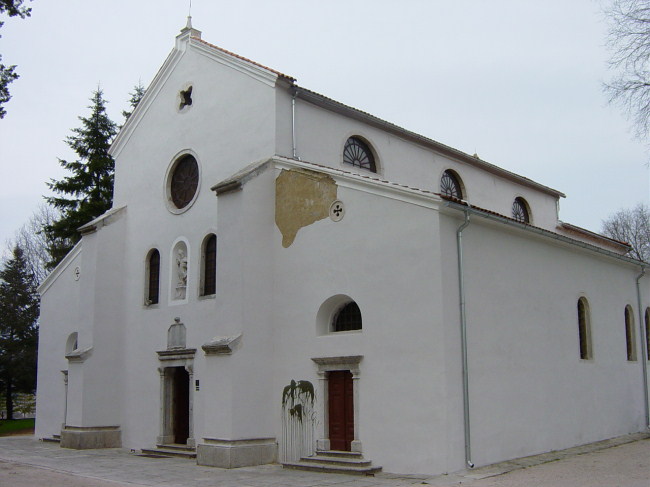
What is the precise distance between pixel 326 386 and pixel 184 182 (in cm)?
840

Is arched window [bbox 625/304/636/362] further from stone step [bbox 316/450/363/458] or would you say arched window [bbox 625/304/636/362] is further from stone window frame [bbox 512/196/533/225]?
stone step [bbox 316/450/363/458]

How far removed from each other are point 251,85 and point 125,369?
942 cm

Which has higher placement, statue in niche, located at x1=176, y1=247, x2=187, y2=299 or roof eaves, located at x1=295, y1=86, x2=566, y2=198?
roof eaves, located at x1=295, y1=86, x2=566, y2=198

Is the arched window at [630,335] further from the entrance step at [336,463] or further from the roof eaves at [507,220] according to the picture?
the entrance step at [336,463]

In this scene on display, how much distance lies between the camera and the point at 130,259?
21.6 meters

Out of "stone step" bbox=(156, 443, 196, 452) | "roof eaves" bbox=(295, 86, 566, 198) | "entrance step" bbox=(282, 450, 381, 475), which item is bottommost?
"stone step" bbox=(156, 443, 196, 452)

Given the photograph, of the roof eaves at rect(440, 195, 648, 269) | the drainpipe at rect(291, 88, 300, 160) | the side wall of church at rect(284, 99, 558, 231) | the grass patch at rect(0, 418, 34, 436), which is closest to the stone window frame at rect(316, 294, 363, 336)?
the roof eaves at rect(440, 195, 648, 269)

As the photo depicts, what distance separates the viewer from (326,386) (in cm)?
1519

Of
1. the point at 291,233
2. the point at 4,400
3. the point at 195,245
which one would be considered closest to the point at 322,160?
the point at 291,233

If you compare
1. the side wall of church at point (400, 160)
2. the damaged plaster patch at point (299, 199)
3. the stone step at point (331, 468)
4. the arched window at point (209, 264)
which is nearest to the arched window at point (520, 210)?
the side wall of church at point (400, 160)

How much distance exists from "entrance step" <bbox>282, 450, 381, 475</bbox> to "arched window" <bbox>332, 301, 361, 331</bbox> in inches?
106

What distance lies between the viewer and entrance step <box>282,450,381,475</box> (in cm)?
1353

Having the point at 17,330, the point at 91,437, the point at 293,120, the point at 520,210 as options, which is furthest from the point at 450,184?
the point at 17,330

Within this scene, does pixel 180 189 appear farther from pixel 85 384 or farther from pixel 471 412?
pixel 471 412
